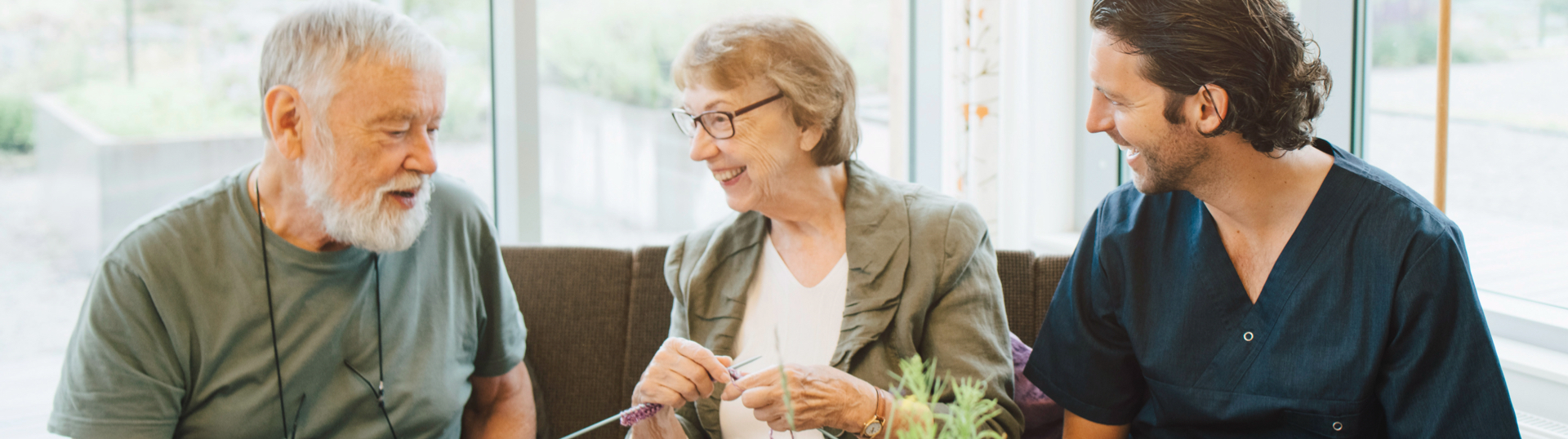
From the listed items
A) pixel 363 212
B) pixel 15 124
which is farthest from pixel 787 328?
pixel 15 124

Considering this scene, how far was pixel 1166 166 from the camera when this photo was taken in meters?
1.28

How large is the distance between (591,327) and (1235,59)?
4.34 ft

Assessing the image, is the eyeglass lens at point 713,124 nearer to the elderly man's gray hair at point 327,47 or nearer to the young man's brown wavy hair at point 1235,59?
the elderly man's gray hair at point 327,47

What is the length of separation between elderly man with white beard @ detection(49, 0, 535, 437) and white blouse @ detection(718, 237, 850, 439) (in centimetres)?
50

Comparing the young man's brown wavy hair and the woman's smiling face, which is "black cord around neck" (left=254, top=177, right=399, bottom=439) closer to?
the woman's smiling face

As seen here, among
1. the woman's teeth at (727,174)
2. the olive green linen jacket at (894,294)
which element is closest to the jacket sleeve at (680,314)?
the olive green linen jacket at (894,294)

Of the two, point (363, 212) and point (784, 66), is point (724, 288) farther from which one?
point (363, 212)

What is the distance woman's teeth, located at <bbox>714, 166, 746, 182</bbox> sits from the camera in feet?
5.51

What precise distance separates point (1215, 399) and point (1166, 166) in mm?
337

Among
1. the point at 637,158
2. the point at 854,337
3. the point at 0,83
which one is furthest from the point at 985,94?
the point at 0,83

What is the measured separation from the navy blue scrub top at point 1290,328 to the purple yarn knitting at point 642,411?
0.49 meters

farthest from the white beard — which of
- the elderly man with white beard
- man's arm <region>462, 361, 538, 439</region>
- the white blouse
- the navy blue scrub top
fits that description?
the navy blue scrub top

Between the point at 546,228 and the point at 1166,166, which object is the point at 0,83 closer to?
the point at 546,228

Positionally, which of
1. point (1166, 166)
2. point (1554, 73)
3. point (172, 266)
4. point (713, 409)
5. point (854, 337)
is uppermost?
point (1554, 73)
